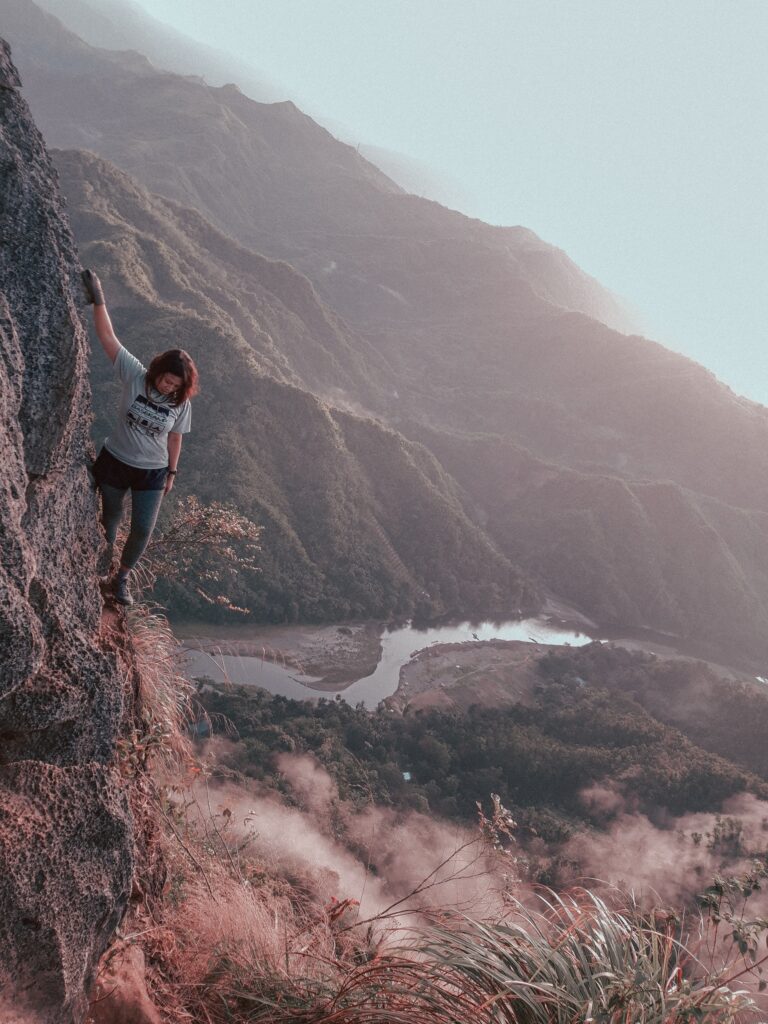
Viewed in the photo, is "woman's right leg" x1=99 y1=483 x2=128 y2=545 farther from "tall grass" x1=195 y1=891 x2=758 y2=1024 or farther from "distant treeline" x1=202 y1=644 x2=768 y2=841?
"distant treeline" x1=202 y1=644 x2=768 y2=841

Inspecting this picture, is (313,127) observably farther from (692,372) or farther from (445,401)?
(692,372)

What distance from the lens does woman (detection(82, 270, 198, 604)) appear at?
263 centimetres

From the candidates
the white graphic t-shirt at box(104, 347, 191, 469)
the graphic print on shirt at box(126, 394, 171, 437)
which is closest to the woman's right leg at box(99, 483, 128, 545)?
the white graphic t-shirt at box(104, 347, 191, 469)

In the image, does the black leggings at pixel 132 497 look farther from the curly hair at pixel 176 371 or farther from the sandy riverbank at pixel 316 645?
the sandy riverbank at pixel 316 645

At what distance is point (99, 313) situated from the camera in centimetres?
253

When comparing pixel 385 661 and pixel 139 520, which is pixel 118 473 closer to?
pixel 139 520

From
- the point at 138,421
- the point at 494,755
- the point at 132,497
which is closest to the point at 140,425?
the point at 138,421

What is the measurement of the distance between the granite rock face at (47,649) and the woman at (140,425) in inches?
6.5

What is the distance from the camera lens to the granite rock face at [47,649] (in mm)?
1772

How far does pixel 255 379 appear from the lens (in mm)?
37312

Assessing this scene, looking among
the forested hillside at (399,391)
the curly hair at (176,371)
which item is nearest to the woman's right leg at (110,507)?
the curly hair at (176,371)

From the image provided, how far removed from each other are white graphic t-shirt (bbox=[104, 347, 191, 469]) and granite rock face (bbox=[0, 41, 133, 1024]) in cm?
17

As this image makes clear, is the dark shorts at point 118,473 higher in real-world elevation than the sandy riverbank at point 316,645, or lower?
higher

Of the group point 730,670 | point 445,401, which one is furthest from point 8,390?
point 445,401
